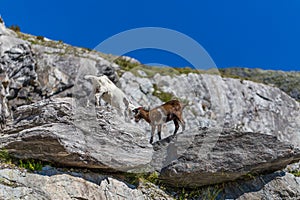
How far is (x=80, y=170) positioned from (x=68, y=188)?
798mm

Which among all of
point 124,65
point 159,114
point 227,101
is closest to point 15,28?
point 124,65

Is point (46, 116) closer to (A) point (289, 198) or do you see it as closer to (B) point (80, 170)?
(B) point (80, 170)

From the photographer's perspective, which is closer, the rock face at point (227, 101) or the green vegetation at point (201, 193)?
the green vegetation at point (201, 193)

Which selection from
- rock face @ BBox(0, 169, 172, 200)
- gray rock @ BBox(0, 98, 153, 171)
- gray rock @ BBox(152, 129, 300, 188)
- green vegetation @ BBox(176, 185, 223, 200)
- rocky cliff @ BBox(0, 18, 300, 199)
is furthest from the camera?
green vegetation @ BBox(176, 185, 223, 200)

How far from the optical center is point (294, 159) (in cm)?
900

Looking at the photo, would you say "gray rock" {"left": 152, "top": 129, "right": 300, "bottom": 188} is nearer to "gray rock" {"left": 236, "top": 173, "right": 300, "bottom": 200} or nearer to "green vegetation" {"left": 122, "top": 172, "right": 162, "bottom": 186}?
"green vegetation" {"left": 122, "top": 172, "right": 162, "bottom": 186}

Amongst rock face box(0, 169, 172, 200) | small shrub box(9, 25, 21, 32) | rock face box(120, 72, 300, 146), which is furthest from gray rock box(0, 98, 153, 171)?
small shrub box(9, 25, 21, 32)

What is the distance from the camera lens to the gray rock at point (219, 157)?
868 cm

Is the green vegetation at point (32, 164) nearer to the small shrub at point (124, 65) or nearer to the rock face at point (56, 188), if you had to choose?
the rock face at point (56, 188)

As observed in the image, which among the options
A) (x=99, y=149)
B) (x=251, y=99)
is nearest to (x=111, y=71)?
→ (x=251, y=99)

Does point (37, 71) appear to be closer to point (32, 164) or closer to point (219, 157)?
point (32, 164)

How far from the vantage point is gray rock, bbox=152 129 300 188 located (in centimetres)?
868

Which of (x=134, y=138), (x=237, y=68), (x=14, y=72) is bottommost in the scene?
(x=134, y=138)

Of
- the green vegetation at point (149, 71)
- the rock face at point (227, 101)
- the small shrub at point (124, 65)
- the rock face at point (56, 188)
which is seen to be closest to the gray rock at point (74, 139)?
the rock face at point (56, 188)
